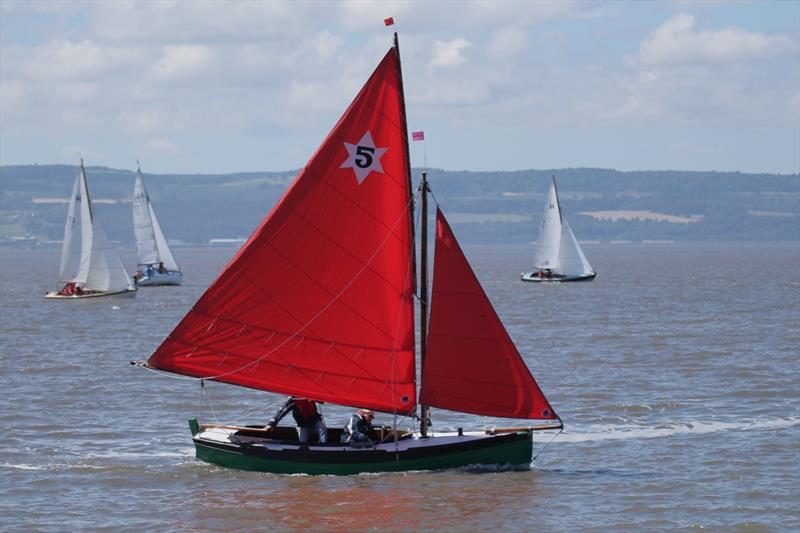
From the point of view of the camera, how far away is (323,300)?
2991cm

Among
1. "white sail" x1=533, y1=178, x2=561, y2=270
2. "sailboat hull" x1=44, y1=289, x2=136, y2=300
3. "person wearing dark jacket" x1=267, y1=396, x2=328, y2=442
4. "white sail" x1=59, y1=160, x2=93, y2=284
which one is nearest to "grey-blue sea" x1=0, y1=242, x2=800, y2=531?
"person wearing dark jacket" x1=267, y1=396, x2=328, y2=442

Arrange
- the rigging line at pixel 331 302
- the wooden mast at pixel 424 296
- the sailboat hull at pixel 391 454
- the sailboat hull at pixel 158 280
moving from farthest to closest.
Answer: the sailboat hull at pixel 158 280 < the sailboat hull at pixel 391 454 < the rigging line at pixel 331 302 < the wooden mast at pixel 424 296

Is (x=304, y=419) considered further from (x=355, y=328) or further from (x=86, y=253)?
(x=86, y=253)

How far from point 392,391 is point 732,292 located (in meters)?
80.2

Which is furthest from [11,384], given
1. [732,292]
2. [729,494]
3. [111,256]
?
[732,292]

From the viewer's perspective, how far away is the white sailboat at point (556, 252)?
120 metres

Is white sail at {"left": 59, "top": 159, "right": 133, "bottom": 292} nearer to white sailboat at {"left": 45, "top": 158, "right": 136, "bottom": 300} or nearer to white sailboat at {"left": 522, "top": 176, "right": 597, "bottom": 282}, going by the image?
white sailboat at {"left": 45, "top": 158, "right": 136, "bottom": 300}

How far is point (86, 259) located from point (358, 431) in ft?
219

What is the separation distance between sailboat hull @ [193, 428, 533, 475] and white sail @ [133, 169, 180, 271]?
84.0 m

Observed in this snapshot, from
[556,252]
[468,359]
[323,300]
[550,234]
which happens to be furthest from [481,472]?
[556,252]

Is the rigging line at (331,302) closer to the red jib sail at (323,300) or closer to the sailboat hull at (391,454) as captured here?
the red jib sail at (323,300)

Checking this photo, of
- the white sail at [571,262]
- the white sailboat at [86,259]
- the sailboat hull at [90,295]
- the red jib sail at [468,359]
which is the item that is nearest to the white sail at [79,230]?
the white sailboat at [86,259]

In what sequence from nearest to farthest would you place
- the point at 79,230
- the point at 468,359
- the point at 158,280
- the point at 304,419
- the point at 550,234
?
1. the point at 468,359
2. the point at 304,419
3. the point at 79,230
4. the point at 158,280
5. the point at 550,234

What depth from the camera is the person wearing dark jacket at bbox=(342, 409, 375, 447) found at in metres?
29.8
